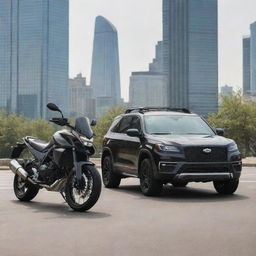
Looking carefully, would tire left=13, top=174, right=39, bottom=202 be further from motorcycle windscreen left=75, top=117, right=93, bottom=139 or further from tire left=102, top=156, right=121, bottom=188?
tire left=102, top=156, right=121, bottom=188

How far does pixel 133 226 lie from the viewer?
8.06 meters

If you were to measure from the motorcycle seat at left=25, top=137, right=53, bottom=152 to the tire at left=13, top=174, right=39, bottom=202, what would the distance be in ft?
2.27

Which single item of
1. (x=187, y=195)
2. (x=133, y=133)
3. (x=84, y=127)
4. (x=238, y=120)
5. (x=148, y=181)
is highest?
(x=238, y=120)

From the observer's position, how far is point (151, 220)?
866 centimetres

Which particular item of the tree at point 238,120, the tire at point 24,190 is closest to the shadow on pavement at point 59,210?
the tire at point 24,190

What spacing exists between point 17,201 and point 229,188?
4.19 metres

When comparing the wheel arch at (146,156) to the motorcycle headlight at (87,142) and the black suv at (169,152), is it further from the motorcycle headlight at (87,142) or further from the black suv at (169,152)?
the motorcycle headlight at (87,142)

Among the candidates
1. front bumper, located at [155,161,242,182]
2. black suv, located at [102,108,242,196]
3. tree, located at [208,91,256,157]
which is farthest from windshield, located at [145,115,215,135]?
tree, located at [208,91,256,157]

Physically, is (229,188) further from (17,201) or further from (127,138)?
(17,201)

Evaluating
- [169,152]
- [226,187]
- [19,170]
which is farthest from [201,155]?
[19,170]

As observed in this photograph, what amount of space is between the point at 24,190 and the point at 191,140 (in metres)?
3.30

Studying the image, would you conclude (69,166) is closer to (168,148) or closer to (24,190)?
(24,190)

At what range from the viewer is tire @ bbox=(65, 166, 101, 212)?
9391 millimetres

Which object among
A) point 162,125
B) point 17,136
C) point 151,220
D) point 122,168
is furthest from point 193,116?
point 17,136
